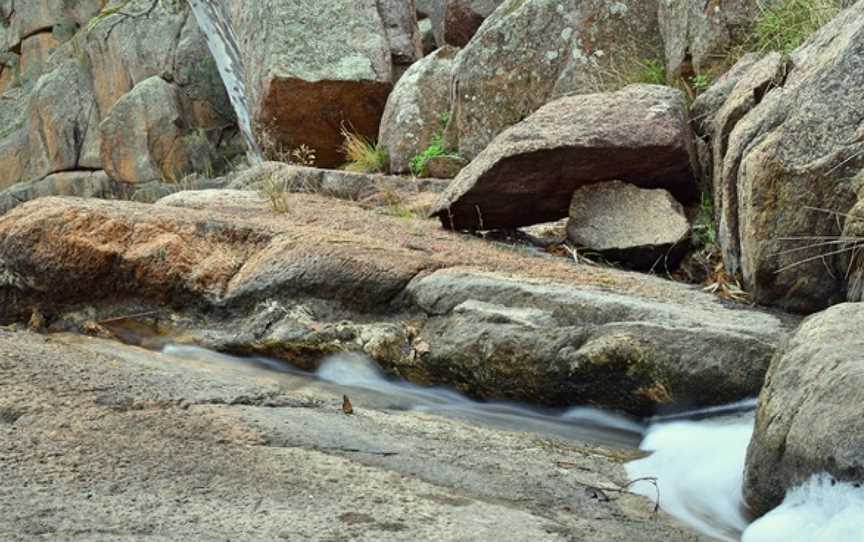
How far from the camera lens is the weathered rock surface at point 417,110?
9.58 metres

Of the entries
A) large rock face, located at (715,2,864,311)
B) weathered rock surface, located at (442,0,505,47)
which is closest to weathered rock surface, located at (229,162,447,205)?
large rock face, located at (715,2,864,311)

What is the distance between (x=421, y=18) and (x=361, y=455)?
43.0 feet

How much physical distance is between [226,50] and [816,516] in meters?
12.1

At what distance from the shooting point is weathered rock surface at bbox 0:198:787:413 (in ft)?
14.0

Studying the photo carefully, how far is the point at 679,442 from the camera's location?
13.0ft

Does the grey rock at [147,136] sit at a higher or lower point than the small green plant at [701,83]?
lower

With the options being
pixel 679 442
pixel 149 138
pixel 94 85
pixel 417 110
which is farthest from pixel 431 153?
pixel 94 85

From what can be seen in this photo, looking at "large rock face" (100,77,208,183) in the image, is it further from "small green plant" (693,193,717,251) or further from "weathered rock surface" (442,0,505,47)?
"small green plant" (693,193,717,251)

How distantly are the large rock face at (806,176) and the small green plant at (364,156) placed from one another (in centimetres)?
528

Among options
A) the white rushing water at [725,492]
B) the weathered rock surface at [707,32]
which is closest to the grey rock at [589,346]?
the white rushing water at [725,492]

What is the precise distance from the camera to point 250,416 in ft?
10.9

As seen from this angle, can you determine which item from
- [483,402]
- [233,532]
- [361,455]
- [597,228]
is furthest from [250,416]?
[597,228]

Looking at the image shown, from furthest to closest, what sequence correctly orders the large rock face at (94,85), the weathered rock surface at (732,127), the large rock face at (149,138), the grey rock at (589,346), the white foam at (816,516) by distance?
the large rock face at (94,85) → the large rock face at (149,138) → the weathered rock surface at (732,127) → the grey rock at (589,346) → the white foam at (816,516)

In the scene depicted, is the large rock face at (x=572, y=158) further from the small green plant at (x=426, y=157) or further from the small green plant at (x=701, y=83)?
the small green plant at (x=426, y=157)
